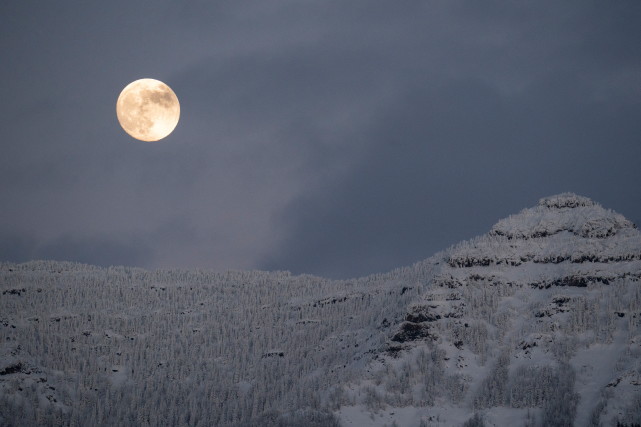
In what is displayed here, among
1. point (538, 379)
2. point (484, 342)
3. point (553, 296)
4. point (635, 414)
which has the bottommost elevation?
point (635, 414)

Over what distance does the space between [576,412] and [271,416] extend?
70.2m

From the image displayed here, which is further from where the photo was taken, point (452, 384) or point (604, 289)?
point (604, 289)

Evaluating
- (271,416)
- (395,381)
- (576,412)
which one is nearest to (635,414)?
(576,412)

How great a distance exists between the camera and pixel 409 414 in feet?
548

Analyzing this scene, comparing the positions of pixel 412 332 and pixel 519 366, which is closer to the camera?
pixel 519 366

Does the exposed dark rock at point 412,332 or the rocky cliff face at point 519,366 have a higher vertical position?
the exposed dark rock at point 412,332

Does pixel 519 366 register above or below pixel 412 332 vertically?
below

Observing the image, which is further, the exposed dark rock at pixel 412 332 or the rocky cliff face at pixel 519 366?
the exposed dark rock at pixel 412 332

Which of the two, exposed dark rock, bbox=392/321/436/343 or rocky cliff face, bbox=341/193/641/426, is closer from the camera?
rocky cliff face, bbox=341/193/641/426

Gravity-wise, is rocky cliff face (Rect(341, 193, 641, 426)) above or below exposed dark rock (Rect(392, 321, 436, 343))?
below

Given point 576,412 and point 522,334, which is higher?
point 522,334

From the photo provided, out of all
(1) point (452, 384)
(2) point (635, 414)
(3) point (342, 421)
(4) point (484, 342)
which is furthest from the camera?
(4) point (484, 342)

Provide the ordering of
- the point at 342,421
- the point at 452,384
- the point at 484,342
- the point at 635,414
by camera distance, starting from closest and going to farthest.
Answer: the point at 635,414, the point at 342,421, the point at 452,384, the point at 484,342

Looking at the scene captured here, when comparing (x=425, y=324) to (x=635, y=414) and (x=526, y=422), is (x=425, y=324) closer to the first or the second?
(x=526, y=422)
